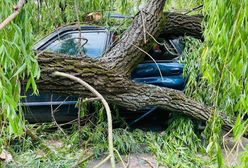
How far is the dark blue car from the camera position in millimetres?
4641

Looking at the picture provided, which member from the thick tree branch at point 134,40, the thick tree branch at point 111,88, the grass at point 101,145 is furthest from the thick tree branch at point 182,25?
the grass at point 101,145

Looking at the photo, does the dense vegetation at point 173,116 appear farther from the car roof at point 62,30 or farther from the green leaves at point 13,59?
the car roof at point 62,30

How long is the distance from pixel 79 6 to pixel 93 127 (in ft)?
5.37

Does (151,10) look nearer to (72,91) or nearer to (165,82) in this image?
(165,82)

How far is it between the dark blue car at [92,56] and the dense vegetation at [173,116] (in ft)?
0.63

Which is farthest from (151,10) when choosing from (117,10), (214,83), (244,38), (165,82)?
(244,38)

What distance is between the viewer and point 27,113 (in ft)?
15.3

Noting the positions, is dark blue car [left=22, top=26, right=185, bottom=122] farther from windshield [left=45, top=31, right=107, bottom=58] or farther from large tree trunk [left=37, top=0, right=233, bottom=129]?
large tree trunk [left=37, top=0, right=233, bottom=129]

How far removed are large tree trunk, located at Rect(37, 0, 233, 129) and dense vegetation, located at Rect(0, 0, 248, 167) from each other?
0.24 metres

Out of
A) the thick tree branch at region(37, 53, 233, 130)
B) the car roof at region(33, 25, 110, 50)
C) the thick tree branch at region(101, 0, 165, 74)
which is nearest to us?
the thick tree branch at region(37, 53, 233, 130)

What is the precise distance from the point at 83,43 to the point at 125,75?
862 millimetres

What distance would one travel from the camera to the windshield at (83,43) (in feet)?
15.2

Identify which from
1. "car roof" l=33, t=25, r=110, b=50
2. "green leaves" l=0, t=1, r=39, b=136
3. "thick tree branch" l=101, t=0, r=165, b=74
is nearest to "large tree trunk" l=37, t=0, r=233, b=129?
"thick tree branch" l=101, t=0, r=165, b=74

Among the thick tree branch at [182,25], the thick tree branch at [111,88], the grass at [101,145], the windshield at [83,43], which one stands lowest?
the grass at [101,145]
